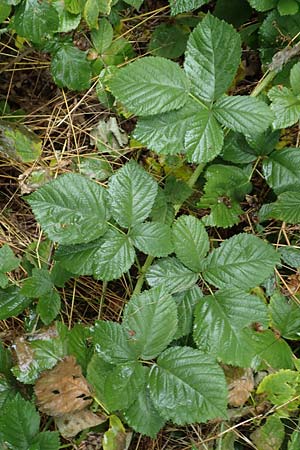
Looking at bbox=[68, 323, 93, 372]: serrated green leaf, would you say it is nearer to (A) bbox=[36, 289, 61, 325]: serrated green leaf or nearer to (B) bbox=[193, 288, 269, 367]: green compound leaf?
(A) bbox=[36, 289, 61, 325]: serrated green leaf

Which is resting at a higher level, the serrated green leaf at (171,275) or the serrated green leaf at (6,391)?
the serrated green leaf at (171,275)

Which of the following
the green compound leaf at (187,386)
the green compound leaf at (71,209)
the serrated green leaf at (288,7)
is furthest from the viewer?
the serrated green leaf at (288,7)

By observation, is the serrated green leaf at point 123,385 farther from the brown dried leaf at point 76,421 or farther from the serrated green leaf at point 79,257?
the serrated green leaf at point 79,257

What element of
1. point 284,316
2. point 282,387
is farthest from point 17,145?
point 282,387

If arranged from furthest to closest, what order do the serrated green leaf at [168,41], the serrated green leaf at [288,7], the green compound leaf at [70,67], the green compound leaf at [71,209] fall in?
the serrated green leaf at [168,41] < the green compound leaf at [70,67] < the serrated green leaf at [288,7] < the green compound leaf at [71,209]

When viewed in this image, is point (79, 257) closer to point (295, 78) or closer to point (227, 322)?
point (227, 322)

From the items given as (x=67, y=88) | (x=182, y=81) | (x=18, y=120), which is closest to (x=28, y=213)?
(x=18, y=120)

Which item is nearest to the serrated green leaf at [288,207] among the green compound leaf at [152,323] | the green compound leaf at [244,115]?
the green compound leaf at [244,115]

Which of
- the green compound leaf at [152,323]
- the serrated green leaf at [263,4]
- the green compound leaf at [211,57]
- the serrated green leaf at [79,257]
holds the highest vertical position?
the serrated green leaf at [263,4]
